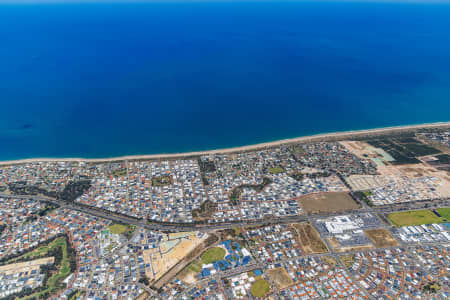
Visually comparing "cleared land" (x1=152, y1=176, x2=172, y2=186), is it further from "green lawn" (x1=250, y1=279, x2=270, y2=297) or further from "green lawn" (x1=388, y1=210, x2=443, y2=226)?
"green lawn" (x1=388, y1=210, x2=443, y2=226)

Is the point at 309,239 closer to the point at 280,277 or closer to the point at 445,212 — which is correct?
the point at 280,277

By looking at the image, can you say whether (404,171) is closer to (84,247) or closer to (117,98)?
(84,247)

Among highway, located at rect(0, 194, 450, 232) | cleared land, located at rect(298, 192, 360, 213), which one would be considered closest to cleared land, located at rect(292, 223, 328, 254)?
highway, located at rect(0, 194, 450, 232)

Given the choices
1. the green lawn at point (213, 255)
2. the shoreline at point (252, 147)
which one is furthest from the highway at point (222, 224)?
the shoreline at point (252, 147)

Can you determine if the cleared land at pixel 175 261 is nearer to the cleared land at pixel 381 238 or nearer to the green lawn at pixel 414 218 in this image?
the cleared land at pixel 381 238

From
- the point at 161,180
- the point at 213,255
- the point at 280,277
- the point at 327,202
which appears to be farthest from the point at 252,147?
the point at 280,277

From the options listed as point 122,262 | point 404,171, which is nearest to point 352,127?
point 404,171
